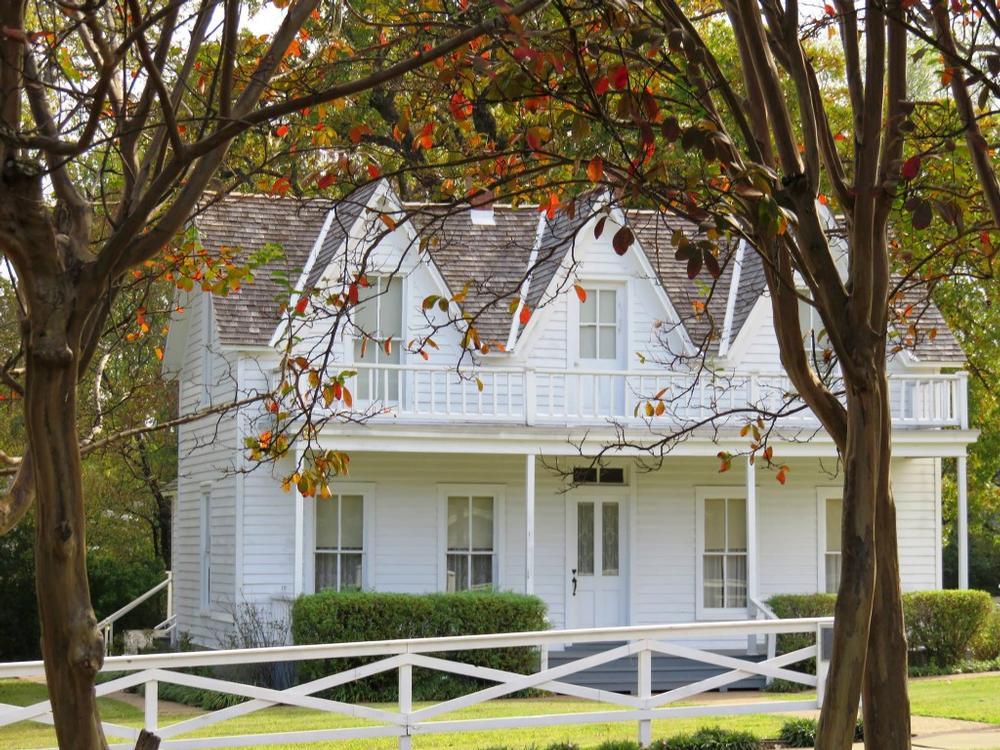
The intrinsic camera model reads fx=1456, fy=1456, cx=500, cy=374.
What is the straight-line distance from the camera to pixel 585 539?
25.7 m

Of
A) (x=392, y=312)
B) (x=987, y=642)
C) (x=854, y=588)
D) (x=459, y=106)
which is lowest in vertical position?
(x=987, y=642)

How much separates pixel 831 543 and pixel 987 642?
3303 millimetres

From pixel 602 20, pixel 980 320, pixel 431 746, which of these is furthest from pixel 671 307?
pixel 602 20

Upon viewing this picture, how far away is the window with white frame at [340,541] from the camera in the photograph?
2444 cm

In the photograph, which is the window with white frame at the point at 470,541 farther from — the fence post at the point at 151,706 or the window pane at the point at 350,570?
the fence post at the point at 151,706

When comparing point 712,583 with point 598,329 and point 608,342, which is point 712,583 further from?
point 598,329

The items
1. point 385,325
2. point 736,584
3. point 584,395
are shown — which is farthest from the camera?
point 736,584

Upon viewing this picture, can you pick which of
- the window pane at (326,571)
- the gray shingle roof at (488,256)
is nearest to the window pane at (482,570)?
the window pane at (326,571)

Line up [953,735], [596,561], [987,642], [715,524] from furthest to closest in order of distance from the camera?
[715,524] < [596,561] < [987,642] < [953,735]

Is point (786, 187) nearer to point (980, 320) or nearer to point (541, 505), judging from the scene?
point (541, 505)

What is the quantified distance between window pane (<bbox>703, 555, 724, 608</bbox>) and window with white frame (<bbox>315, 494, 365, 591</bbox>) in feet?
20.2

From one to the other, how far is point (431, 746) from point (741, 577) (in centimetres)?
1252

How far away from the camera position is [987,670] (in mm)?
23453

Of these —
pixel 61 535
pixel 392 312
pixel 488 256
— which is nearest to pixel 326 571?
pixel 392 312
